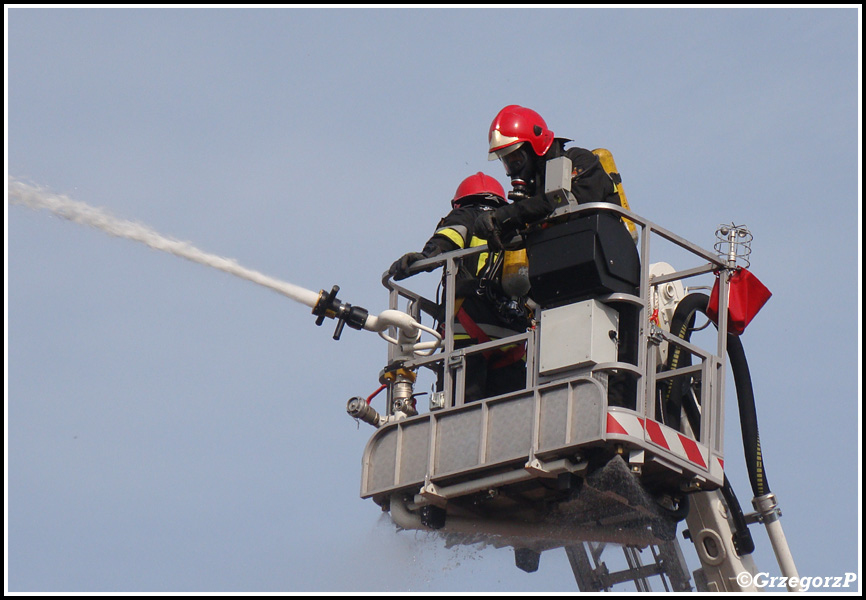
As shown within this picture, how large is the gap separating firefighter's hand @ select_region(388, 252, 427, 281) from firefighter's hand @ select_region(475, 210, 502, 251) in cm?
114

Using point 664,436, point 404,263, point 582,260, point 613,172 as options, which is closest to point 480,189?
point 404,263

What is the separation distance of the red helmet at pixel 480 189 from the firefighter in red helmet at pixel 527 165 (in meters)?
1.76

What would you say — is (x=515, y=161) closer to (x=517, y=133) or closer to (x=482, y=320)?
(x=517, y=133)

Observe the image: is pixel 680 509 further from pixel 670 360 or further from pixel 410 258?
pixel 410 258

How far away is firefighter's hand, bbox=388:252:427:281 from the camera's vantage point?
15672 millimetres

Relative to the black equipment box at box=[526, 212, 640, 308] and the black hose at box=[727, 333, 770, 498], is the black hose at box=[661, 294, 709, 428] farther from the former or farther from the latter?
the black equipment box at box=[526, 212, 640, 308]

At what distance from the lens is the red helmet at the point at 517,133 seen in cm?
1502

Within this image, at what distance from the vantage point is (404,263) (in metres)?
15.7

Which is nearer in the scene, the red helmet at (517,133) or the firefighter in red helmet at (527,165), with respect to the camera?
the firefighter in red helmet at (527,165)

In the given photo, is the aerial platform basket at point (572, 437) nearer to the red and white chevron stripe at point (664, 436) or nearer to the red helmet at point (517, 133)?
the red and white chevron stripe at point (664, 436)

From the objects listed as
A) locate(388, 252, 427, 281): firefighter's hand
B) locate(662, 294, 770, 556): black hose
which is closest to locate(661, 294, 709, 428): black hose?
locate(662, 294, 770, 556): black hose

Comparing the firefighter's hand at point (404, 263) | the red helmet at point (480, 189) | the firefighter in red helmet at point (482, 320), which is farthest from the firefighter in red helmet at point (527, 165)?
the red helmet at point (480, 189)

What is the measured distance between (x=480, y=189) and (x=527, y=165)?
1956 millimetres

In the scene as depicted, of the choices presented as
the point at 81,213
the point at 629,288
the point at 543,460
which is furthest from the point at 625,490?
the point at 81,213
